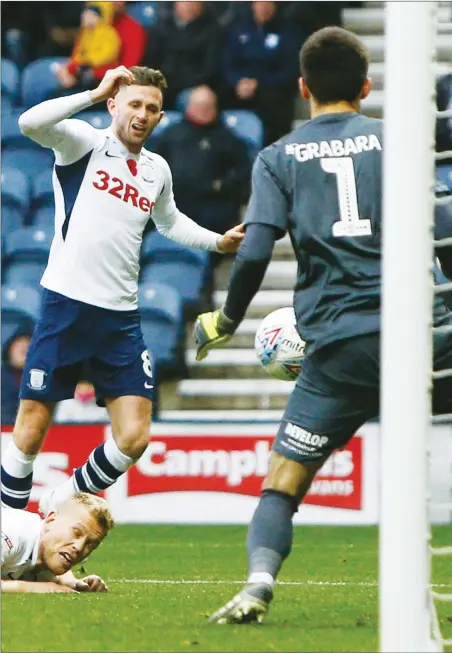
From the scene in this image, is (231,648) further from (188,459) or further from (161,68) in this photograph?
(161,68)

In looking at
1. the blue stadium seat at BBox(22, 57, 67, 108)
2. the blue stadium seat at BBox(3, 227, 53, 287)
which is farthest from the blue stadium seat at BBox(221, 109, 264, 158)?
the blue stadium seat at BBox(3, 227, 53, 287)

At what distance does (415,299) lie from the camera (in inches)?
131

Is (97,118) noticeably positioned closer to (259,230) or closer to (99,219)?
(99,219)

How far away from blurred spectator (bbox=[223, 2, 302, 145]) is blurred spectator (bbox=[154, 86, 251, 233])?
2.02ft

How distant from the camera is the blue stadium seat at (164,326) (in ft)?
35.5

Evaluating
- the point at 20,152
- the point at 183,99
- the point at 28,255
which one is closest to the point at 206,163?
the point at 183,99

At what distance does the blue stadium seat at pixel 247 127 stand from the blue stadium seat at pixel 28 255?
67.8 inches

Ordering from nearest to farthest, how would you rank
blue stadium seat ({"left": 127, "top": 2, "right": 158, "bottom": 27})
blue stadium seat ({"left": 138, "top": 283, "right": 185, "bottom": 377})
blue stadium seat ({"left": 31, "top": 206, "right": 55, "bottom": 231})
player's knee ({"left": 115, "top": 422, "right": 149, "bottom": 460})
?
player's knee ({"left": 115, "top": 422, "right": 149, "bottom": 460}) → blue stadium seat ({"left": 138, "top": 283, "right": 185, "bottom": 377}) → blue stadium seat ({"left": 31, "top": 206, "right": 55, "bottom": 231}) → blue stadium seat ({"left": 127, "top": 2, "right": 158, "bottom": 27})

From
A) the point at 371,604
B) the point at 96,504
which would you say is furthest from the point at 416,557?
the point at 96,504

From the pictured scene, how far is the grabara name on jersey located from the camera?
14.0 feet

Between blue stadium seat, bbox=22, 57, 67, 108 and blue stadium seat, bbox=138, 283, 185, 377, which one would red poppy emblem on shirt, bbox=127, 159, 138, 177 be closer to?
blue stadium seat, bbox=138, 283, 185, 377

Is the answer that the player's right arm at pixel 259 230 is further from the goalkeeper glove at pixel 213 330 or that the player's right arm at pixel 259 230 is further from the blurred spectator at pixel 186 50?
the blurred spectator at pixel 186 50

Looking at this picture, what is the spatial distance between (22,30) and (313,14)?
104 inches

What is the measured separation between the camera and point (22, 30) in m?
12.5
